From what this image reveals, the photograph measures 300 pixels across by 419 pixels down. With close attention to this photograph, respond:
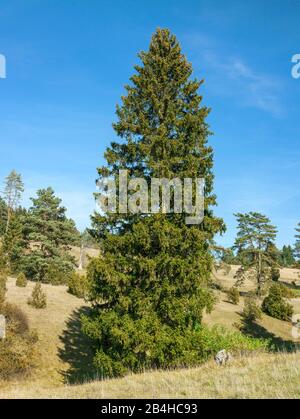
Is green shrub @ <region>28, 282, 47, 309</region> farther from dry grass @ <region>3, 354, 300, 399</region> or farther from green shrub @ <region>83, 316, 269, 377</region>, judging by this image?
dry grass @ <region>3, 354, 300, 399</region>

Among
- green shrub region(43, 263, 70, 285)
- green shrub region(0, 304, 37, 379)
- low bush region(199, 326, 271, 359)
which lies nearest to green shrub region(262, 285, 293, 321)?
green shrub region(43, 263, 70, 285)

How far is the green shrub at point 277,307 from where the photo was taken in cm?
4019

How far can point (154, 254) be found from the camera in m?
15.9

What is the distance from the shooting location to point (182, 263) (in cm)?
1539

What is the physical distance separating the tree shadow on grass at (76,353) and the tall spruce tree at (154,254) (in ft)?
11.2

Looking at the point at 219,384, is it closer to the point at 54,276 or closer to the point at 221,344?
the point at 221,344

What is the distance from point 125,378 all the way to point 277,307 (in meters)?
31.2

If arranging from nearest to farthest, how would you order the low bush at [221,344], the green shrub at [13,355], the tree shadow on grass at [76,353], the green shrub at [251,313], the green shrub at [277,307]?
the low bush at [221,344], the green shrub at [13,355], the tree shadow on grass at [76,353], the green shrub at [251,313], the green shrub at [277,307]

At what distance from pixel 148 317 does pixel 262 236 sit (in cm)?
3900

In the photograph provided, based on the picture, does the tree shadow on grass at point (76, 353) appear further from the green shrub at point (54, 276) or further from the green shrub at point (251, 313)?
the green shrub at point (251, 313)

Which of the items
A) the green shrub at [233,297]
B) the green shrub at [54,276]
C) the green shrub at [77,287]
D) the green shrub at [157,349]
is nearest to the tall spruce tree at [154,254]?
the green shrub at [157,349]

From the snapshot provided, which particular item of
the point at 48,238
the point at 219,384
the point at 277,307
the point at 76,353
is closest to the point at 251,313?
the point at 277,307
